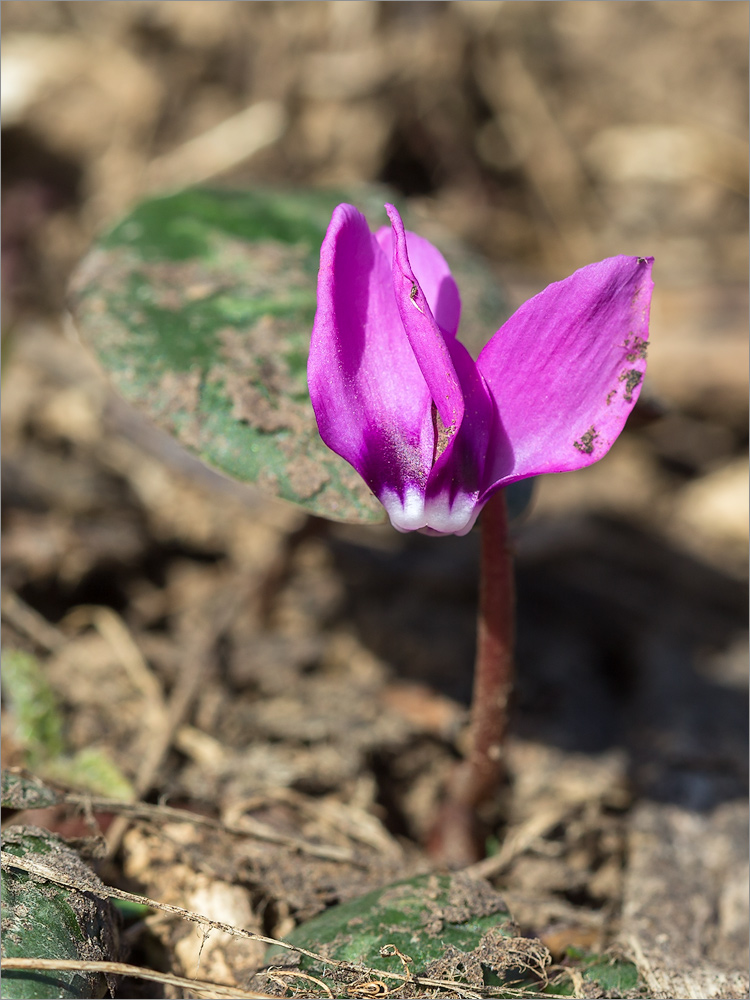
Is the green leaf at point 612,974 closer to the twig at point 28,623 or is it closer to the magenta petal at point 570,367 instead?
the magenta petal at point 570,367

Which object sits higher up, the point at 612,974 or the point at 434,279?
the point at 434,279

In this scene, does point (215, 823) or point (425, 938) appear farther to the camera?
point (215, 823)

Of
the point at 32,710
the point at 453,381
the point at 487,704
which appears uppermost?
the point at 453,381

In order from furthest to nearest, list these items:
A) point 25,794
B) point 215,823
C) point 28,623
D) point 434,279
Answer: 1. point 28,623
2. point 215,823
3. point 25,794
4. point 434,279

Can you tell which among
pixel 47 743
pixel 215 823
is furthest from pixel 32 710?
pixel 215 823

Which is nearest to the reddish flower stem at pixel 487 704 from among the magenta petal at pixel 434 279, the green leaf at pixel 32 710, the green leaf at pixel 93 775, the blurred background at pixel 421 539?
the blurred background at pixel 421 539

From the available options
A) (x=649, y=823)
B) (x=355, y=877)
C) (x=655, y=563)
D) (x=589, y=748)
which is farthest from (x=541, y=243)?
(x=355, y=877)

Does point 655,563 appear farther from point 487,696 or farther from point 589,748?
point 487,696

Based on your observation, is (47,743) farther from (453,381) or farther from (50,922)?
(453,381)
